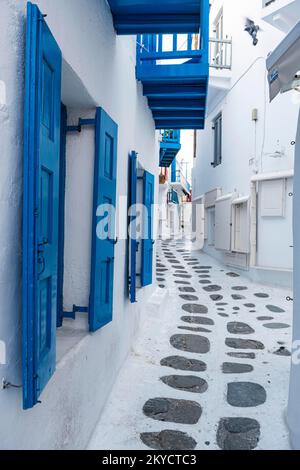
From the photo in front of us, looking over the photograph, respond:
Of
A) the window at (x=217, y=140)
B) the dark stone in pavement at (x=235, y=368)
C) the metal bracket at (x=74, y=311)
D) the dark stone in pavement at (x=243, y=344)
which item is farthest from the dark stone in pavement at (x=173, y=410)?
the window at (x=217, y=140)

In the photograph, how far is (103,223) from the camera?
2.96 meters

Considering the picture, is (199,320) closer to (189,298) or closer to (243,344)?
(243,344)

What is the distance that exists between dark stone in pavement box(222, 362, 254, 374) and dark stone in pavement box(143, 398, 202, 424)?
34.1 inches

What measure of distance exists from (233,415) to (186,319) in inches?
114

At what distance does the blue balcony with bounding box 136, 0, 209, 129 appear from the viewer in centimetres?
405

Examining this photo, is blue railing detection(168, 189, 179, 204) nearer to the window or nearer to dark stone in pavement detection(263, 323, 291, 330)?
the window

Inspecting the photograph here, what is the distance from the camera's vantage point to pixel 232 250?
951cm

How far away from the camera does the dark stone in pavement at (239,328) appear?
18.0 ft

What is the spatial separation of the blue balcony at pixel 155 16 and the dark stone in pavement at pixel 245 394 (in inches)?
135

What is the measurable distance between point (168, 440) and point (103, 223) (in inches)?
68.2

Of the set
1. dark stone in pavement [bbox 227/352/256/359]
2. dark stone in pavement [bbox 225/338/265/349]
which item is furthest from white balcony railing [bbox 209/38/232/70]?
dark stone in pavement [bbox 227/352/256/359]

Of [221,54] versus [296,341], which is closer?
[296,341]

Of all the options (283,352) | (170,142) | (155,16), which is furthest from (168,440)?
(170,142)
